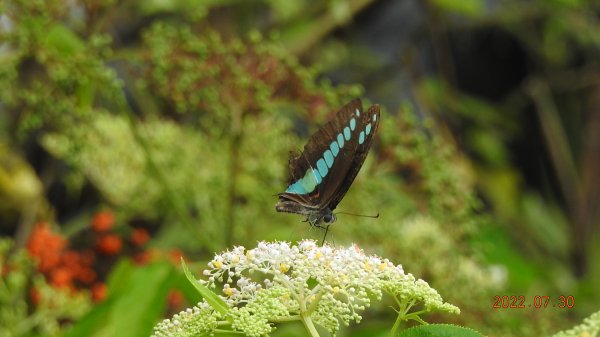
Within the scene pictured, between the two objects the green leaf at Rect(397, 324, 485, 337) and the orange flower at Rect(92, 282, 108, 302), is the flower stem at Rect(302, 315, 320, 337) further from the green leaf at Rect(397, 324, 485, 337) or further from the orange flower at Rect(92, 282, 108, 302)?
the orange flower at Rect(92, 282, 108, 302)

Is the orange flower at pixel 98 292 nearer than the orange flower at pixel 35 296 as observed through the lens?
No

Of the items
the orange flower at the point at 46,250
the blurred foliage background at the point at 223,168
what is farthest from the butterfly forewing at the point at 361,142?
the orange flower at the point at 46,250

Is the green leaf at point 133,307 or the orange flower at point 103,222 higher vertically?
the orange flower at point 103,222

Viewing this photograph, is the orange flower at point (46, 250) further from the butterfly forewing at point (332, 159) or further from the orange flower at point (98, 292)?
the butterfly forewing at point (332, 159)

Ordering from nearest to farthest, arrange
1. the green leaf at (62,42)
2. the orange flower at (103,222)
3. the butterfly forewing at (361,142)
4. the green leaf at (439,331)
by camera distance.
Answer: the green leaf at (439,331) → the butterfly forewing at (361,142) → the green leaf at (62,42) → the orange flower at (103,222)

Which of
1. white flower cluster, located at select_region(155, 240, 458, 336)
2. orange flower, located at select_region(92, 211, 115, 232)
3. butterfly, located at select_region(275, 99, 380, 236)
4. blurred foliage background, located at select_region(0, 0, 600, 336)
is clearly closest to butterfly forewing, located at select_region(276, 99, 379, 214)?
butterfly, located at select_region(275, 99, 380, 236)

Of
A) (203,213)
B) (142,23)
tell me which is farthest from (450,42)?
(203,213)
